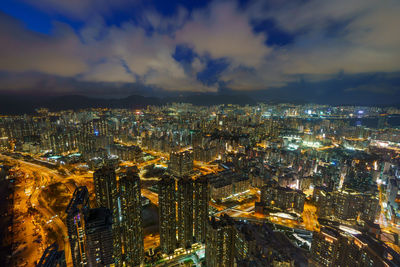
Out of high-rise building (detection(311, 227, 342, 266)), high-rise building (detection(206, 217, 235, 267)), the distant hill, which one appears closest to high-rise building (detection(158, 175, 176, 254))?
high-rise building (detection(206, 217, 235, 267))

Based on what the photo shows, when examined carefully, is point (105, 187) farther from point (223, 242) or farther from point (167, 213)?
point (223, 242)

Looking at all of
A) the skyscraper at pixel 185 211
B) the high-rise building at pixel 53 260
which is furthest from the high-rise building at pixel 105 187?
the high-rise building at pixel 53 260

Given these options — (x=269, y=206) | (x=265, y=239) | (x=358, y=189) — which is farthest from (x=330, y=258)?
(x=358, y=189)

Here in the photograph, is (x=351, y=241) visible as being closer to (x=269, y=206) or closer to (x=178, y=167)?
(x=269, y=206)

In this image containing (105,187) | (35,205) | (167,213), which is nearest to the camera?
(167,213)

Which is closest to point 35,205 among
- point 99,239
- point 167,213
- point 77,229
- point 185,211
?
point 77,229

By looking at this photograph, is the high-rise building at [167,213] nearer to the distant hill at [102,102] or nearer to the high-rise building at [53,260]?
the high-rise building at [53,260]
